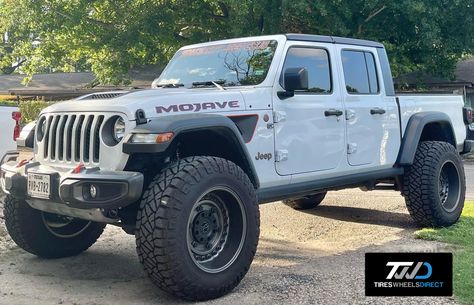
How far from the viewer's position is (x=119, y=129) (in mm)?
4121

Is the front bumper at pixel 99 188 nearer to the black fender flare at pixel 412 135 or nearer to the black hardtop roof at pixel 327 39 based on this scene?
the black hardtop roof at pixel 327 39

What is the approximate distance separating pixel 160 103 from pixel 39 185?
1.12 meters

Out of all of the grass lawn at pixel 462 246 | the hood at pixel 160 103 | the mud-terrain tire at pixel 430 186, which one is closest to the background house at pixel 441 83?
the mud-terrain tire at pixel 430 186

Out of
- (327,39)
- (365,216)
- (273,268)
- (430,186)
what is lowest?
(365,216)

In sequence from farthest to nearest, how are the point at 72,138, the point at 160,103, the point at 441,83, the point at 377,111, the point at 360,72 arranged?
the point at 441,83
the point at 360,72
the point at 377,111
the point at 72,138
the point at 160,103

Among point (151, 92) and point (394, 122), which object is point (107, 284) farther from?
point (394, 122)

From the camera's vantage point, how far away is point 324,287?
4398 millimetres

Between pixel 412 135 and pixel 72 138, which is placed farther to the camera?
pixel 412 135

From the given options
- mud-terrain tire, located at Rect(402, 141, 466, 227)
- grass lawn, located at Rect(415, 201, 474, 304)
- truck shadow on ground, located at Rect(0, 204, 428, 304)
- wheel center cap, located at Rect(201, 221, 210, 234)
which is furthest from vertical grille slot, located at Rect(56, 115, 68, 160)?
mud-terrain tire, located at Rect(402, 141, 466, 227)

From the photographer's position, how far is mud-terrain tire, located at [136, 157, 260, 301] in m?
3.88

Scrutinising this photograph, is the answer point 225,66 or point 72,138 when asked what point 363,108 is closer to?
point 225,66

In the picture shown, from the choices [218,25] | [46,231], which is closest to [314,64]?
[46,231]

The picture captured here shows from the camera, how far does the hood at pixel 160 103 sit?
4133 mm

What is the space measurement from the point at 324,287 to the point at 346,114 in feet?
6.55
